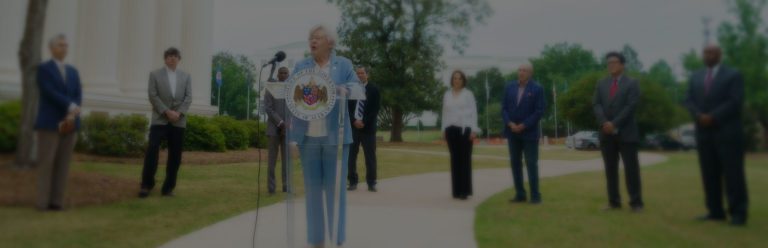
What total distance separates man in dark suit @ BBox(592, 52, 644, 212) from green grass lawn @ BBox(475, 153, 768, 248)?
14 centimetres

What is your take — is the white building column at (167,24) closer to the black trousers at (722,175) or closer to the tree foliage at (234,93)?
the tree foliage at (234,93)

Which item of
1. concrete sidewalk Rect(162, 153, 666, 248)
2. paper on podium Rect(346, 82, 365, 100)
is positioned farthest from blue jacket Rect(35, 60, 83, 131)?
paper on podium Rect(346, 82, 365, 100)

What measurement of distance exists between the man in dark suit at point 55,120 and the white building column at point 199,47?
10960 millimetres

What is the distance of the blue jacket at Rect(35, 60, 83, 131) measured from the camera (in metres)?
3.28

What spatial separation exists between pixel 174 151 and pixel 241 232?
2363 mm

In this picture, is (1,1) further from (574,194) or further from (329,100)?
(574,194)

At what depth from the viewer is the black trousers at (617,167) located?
389 centimetres

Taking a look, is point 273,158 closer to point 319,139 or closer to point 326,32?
point 319,139

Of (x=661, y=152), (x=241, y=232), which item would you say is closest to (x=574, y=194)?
(x=661, y=152)

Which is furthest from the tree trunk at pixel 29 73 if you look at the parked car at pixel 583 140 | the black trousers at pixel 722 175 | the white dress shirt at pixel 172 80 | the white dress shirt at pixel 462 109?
the white dress shirt at pixel 462 109

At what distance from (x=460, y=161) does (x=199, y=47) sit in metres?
10.8

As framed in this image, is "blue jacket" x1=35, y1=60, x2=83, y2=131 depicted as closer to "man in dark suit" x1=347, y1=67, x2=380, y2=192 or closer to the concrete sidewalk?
the concrete sidewalk

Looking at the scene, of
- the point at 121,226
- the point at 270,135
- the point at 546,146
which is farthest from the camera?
the point at 270,135

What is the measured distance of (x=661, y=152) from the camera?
3.03 m
